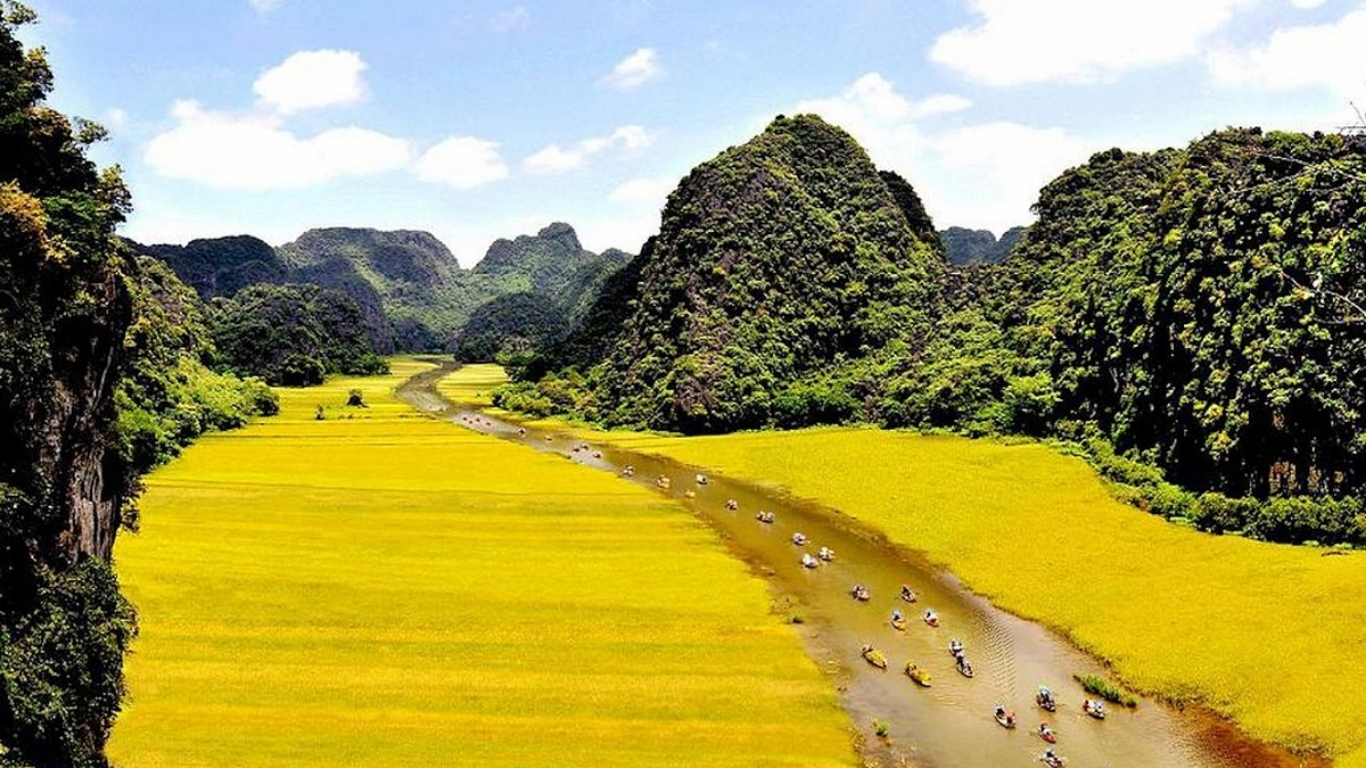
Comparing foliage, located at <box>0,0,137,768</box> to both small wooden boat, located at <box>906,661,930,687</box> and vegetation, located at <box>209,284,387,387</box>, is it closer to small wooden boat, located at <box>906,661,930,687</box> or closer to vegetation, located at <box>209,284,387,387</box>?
small wooden boat, located at <box>906,661,930,687</box>

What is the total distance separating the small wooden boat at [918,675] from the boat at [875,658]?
2.75ft

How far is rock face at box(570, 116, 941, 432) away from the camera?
9775 cm

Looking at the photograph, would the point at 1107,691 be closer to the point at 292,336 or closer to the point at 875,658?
the point at 875,658

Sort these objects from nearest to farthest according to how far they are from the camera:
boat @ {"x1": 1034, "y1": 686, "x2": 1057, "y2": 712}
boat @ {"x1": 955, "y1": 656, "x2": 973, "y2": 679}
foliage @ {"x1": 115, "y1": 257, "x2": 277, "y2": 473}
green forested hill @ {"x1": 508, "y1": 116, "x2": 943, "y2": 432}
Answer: boat @ {"x1": 1034, "y1": 686, "x2": 1057, "y2": 712}
boat @ {"x1": 955, "y1": 656, "x2": 973, "y2": 679}
foliage @ {"x1": 115, "y1": 257, "x2": 277, "y2": 473}
green forested hill @ {"x1": 508, "y1": 116, "x2": 943, "y2": 432}

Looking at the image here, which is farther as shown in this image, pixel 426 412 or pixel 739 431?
pixel 426 412

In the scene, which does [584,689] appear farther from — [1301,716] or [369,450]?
[369,450]

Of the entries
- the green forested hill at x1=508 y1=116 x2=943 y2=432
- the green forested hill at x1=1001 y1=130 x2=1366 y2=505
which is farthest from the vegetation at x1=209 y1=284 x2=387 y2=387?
the green forested hill at x1=1001 y1=130 x2=1366 y2=505

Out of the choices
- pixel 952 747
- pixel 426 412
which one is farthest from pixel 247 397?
pixel 952 747

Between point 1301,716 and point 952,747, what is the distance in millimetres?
9987

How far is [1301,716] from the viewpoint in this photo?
26.1 meters

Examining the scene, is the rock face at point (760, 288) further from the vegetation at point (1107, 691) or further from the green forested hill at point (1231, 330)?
the vegetation at point (1107, 691)

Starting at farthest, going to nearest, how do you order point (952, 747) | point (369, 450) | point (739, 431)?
point (739, 431) < point (369, 450) < point (952, 747)

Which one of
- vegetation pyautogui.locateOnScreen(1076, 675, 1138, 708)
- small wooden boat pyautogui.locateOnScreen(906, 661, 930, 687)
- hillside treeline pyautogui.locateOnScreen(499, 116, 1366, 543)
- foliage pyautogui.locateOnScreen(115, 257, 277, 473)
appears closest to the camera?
vegetation pyautogui.locateOnScreen(1076, 675, 1138, 708)

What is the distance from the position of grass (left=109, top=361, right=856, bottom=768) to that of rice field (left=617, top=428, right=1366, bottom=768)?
10.8 meters
